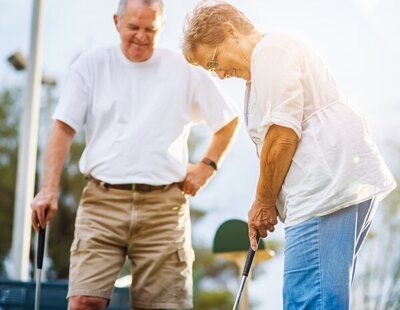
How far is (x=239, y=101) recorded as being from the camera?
4188mm

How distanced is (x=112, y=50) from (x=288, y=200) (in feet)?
4.14

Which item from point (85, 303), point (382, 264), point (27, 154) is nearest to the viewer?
point (85, 303)

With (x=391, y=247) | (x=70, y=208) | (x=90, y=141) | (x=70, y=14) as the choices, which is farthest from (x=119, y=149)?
(x=70, y=208)

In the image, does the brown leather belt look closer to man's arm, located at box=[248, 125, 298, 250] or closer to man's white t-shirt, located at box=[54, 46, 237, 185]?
man's white t-shirt, located at box=[54, 46, 237, 185]

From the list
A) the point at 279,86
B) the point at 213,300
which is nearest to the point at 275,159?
the point at 279,86

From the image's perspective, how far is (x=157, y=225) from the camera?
301cm

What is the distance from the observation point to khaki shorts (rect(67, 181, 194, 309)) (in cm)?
294

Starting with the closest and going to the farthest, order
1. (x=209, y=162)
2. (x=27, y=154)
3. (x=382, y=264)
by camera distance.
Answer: (x=209, y=162)
(x=27, y=154)
(x=382, y=264)

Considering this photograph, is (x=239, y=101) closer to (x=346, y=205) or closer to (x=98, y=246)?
(x=98, y=246)

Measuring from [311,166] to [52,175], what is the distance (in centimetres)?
121

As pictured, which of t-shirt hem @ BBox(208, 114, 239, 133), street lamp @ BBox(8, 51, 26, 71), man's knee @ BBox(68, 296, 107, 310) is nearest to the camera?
man's knee @ BBox(68, 296, 107, 310)

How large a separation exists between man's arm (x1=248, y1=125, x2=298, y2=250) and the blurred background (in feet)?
0.81

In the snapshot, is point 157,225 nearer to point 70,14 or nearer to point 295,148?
point 295,148

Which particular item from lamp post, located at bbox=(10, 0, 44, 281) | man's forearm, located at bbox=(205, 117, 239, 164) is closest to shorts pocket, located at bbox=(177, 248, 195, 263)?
man's forearm, located at bbox=(205, 117, 239, 164)
